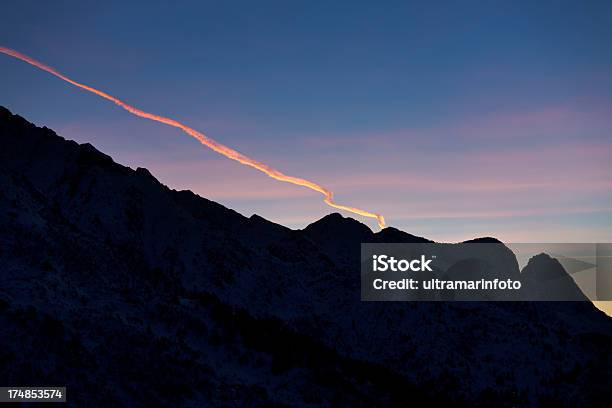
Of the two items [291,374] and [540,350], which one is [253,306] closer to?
[291,374]

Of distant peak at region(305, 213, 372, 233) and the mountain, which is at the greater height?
distant peak at region(305, 213, 372, 233)

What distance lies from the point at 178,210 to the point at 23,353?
72512 millimetres

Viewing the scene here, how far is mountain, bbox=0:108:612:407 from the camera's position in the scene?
58125 millimetres

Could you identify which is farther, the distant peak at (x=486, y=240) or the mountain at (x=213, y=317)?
the distant peak at (x=486, y=240)

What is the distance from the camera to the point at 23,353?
4994 cm

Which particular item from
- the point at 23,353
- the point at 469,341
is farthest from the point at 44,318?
the point at 469,341

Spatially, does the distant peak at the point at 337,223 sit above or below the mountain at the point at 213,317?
above

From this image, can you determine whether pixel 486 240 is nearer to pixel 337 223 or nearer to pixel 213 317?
pixel 337 223

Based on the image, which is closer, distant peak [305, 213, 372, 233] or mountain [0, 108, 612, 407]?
mountain [0, 108, 612, 407]

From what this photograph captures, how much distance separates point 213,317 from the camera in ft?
291

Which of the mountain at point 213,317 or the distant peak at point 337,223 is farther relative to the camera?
the distant peak at point 337,223

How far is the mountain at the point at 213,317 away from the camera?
58125mm

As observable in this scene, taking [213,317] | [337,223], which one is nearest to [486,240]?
[337,223]

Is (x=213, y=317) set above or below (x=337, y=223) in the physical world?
below
